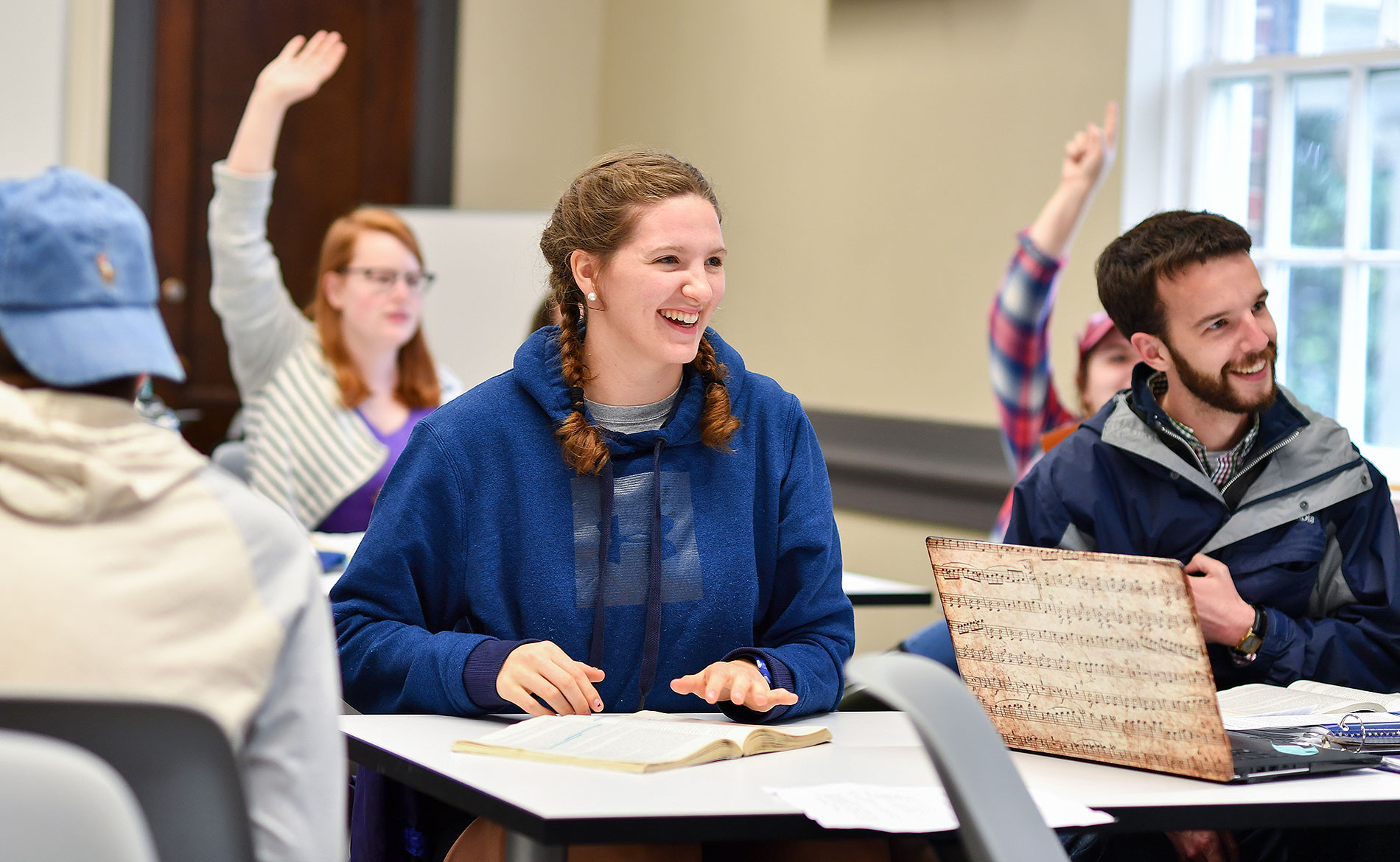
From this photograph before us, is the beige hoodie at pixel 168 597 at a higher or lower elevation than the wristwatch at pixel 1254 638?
higher

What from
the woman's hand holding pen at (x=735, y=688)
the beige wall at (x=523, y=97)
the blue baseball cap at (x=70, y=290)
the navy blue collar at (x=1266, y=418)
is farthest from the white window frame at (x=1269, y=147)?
the blue baseball cap at (x=70, y=290)

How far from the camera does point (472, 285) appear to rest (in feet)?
16.2

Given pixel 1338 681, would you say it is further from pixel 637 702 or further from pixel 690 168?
pixel 690 168

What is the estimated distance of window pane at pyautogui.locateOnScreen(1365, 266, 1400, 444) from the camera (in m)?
3.19

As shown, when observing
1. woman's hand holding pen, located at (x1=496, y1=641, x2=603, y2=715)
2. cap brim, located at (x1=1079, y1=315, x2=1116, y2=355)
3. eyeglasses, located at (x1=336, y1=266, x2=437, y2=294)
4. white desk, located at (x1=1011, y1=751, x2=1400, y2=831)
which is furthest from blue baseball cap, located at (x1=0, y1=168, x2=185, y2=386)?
eyeglasses, located at (x1=336, y1=266, x2=437, y2=294)

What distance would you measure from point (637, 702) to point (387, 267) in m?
2.01

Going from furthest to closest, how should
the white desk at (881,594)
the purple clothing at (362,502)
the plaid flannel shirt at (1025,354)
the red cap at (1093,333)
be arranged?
the purple clothing at (362,502) < the plaid flannel shirt at (1025,354) < the red cap at (1093,333) < the white desk at (881,594)

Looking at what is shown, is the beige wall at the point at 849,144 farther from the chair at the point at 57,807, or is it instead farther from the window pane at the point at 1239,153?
the chair at the point at 57,807

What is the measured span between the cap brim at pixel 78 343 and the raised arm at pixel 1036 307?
2178mm

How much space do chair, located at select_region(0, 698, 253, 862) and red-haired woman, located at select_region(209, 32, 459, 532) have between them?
2171 mm

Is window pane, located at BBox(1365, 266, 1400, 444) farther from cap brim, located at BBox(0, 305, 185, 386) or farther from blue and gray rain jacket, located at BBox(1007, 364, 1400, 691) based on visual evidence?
cap brim, located at BBox(0, 305, 185, 386)

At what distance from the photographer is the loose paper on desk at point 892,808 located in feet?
4.13

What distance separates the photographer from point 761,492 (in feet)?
6.21

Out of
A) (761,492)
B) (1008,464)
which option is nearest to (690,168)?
(761,492)
